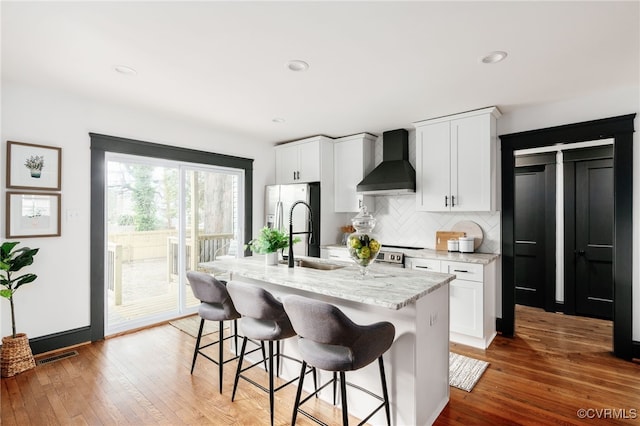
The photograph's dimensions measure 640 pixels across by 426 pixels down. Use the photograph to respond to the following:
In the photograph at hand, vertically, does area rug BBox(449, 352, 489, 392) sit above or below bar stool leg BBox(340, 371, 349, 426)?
below

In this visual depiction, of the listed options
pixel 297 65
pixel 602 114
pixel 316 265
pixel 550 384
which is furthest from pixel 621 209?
pixel 297 65

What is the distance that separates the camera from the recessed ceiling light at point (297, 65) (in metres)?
2.56

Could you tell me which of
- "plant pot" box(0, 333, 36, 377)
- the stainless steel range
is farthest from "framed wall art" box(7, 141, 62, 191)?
the stainless steel range

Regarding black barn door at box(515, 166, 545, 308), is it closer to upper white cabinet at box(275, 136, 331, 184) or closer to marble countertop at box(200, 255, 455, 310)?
upper white cabinet at box(275, 136, 331, 184)

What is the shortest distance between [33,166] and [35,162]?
4cm

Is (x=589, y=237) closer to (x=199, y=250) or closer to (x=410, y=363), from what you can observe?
(x=410, y=363)

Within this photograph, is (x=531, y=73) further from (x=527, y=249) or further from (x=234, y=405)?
(x=234, y=405)

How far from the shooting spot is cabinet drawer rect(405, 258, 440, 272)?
3670 mm

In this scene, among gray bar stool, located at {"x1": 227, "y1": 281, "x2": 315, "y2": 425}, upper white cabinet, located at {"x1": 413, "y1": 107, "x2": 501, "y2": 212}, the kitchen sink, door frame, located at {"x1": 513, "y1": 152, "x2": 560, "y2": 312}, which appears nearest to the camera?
gray bar stool, located at {"x1": 227, "y1": 281, "x2": 315, "y2": 425}

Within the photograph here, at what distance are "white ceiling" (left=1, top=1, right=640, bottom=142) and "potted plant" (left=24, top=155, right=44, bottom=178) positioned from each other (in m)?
0.69

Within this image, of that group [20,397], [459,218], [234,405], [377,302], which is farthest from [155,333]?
[459,218]

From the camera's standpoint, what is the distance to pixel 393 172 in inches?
170

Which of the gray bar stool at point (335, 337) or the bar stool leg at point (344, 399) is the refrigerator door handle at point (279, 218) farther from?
the bar stool leg at point (344, 399)

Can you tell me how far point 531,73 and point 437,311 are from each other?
212 centimetres
